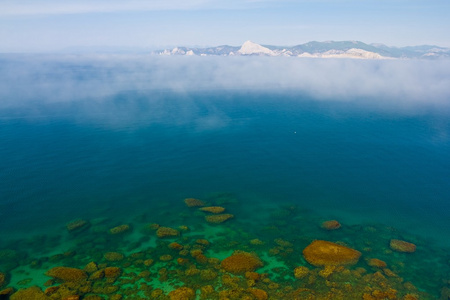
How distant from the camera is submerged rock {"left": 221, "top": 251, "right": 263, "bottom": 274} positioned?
35.4 meters

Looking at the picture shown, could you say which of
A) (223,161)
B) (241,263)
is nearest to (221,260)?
(241,263)

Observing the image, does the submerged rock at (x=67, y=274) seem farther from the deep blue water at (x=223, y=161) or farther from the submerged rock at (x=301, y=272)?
the submerged rock at (x=301, y=272)

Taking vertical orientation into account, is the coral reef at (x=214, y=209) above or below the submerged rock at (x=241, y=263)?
above

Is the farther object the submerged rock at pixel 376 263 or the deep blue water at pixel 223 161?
the deep blue water at pixel 223 161

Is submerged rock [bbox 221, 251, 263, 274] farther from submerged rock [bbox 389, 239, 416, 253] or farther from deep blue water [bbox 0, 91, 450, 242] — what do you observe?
submerged rock [bbox 389, 239, 416, 253]

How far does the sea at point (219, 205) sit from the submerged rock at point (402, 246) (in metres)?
0.25

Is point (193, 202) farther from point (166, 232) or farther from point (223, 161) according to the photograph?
point (223, 161)

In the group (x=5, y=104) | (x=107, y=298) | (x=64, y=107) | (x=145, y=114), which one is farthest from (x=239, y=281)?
(x=5, y=104)

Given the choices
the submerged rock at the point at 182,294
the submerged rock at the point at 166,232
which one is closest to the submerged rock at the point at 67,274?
the submerged rock at the point at 182,294

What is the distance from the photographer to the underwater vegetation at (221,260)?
106 ft

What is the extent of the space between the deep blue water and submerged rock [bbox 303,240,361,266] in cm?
954

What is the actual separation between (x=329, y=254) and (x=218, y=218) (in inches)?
650

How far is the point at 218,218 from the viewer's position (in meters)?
46.1

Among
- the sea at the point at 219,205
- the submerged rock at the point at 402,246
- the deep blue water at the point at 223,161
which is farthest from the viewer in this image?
the deep blue water at the point at 223,161
